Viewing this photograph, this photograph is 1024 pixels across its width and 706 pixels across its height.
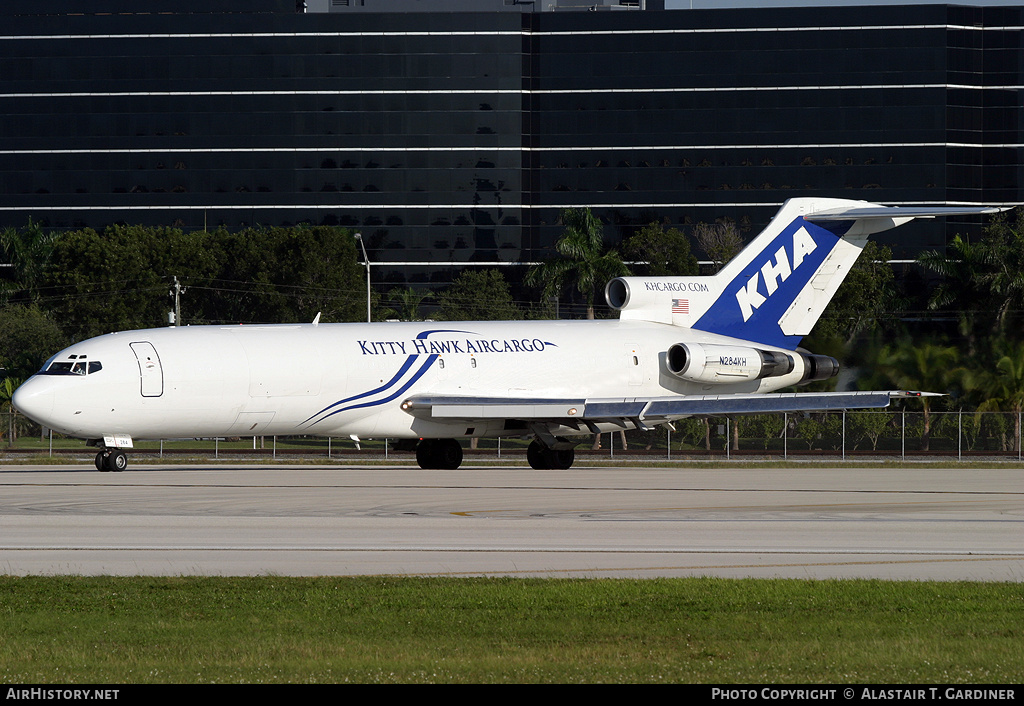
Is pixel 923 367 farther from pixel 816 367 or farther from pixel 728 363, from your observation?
pixel 728 363

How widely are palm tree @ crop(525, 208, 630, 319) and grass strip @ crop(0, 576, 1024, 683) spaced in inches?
2385

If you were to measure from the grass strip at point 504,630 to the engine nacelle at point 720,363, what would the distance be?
2391cm

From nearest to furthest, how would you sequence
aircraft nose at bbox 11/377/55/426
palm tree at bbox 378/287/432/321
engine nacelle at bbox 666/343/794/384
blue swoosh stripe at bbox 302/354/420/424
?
aircraft nose at bbox 11/377/55/426 < blue swoosh stripe at bbox 302/354/420/424 < engine nacelle at bbox 666/343/794/384 < palm tree at bbox 378/287/432/321

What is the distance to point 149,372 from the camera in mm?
31375

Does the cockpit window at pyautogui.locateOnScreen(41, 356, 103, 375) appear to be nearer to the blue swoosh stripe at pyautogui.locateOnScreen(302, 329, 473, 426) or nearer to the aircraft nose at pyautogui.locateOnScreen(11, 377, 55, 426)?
the aircraft nose at pyautogui.locateOnScreen(11, 377, 55, 426)

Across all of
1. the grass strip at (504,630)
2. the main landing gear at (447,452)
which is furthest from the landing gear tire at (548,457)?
the grass strip at (504,630)

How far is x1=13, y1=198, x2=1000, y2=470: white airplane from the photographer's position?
31.6 m

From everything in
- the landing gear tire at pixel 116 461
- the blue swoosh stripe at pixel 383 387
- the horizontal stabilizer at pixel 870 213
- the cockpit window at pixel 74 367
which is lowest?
the landing gear tire at pixel 116 461

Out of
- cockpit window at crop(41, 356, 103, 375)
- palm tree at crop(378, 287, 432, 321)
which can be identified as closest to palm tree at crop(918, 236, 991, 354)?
palm tree at crop(378, 287, 432, 321)

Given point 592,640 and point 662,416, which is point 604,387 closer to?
point 662,416

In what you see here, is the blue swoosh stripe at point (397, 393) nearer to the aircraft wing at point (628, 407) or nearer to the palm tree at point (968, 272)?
the aircraft wing at point (628, 407)

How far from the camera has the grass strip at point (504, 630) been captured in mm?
9625

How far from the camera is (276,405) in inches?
1297

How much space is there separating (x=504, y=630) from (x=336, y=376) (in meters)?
22.9
